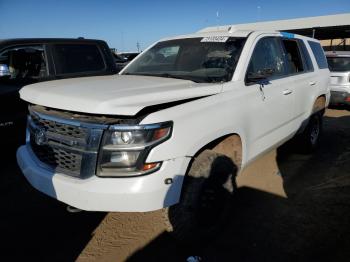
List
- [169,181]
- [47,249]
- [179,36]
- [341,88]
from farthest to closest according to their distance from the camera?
[341,88]
[179,36]
[47,249]
[169,181]

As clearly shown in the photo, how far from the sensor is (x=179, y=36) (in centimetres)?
440

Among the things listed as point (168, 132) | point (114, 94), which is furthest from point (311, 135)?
point (114, 94)

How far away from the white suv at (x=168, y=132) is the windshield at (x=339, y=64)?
20.8 ft

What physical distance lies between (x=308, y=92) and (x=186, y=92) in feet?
9.22

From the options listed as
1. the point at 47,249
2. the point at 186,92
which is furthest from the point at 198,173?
the point at 47,249

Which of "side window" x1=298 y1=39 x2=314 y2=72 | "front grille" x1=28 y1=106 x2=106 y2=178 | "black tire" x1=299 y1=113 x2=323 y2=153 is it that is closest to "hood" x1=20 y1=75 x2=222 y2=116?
"front grille" x1=28 y1=106 x2=106 y2=178

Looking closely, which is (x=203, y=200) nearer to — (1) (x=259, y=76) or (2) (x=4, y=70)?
(1) (x=259, y=76)

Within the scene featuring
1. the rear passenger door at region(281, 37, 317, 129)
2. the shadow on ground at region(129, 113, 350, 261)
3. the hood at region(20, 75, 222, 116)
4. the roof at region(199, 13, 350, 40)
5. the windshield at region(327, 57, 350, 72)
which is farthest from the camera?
the roof at region(199, 13, 350, 40)

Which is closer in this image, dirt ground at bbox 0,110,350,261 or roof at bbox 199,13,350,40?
dirt ground at bbox 0,110,350,261

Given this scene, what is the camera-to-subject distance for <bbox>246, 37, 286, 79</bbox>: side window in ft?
11.8

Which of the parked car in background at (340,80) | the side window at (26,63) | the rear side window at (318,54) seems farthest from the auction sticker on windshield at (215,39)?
the parked car in background at (340,80)

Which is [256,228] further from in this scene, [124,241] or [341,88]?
[341,88]

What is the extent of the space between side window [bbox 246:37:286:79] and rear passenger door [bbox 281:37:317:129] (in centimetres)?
18

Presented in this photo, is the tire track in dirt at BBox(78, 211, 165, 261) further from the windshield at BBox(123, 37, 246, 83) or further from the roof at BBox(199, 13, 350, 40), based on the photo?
the roof at BBox(199, 13, 350, 40)
